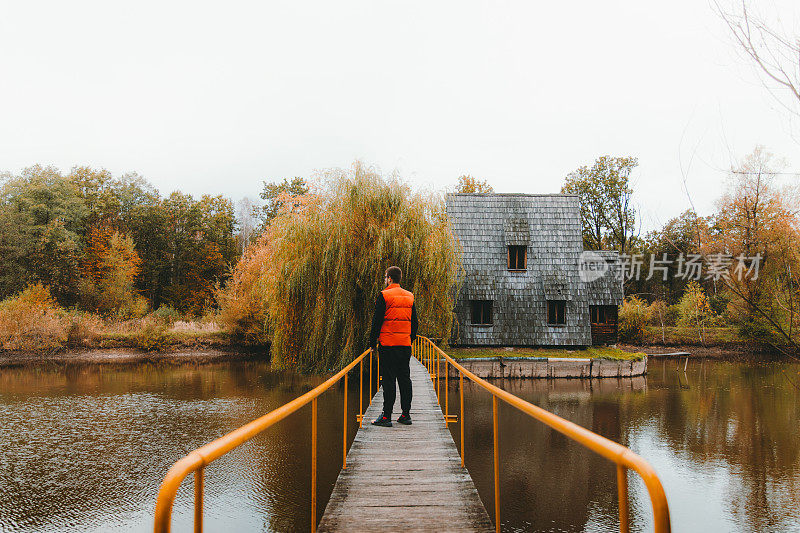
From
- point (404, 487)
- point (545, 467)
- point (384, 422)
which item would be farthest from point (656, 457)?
point (404, 487)

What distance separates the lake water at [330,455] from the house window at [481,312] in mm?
3978

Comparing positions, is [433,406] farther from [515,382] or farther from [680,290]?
[680,290]

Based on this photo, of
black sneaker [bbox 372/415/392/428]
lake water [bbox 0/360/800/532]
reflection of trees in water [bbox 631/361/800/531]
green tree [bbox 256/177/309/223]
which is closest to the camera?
black sneaker [bbox 372/415/392/428]

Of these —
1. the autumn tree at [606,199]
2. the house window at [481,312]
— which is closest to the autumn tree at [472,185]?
the autumn tree at [606,199]

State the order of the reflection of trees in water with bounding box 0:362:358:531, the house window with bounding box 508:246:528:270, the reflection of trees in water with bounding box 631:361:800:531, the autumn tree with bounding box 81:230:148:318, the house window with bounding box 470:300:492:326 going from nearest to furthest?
the reflection of trees in water with bounding box 0:362:358:531 < the reflection of trees in water with bounding box 631:361:800:531 < the house window with bounding box 470:300:492:326 < the house window with bounding box 508:246:528:270 < the autumn tree with bounding box 81:230:148:318

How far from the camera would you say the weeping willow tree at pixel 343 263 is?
14.2m

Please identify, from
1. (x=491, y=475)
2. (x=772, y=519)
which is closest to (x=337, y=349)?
(x=491, y=475)

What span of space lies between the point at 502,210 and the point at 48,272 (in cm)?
2721

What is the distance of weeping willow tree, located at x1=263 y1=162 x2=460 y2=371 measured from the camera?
1416cm

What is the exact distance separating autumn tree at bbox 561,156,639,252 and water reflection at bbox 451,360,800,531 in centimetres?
1811

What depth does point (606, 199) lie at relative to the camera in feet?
111

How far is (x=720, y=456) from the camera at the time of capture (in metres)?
9.80

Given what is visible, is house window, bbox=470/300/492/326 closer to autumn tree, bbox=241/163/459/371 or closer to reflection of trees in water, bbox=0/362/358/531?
autumn tree, bbox=241/163/459/371

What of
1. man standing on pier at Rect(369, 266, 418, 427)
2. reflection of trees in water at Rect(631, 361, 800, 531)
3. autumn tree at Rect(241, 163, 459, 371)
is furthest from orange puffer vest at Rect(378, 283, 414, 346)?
autumn tree at Rect(241, 163, 459, 371)
